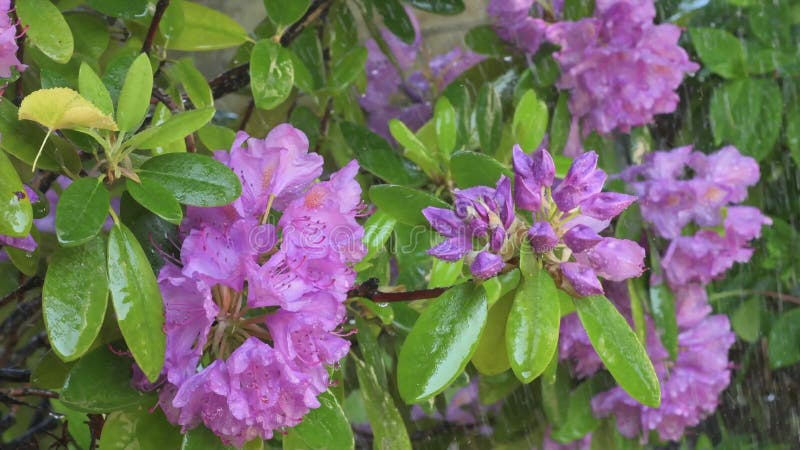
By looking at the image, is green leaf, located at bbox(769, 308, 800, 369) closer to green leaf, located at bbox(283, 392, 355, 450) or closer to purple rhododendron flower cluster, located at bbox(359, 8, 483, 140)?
purple rhododendron flower cluster, located at bbox(359, 8, 483, 140)

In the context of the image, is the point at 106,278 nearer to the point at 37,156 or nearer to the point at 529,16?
the point at 37,156

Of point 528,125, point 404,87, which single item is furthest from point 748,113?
point 528,125

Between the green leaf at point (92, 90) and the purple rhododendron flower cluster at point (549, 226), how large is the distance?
0.72 feet

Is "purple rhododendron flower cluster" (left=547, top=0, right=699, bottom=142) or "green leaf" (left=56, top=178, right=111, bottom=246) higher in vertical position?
"green leaf" (left=56, top=178, right=111, bottom=246)

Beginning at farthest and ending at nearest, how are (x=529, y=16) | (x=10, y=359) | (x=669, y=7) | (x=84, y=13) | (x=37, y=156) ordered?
1. (x=669, y=7)
2. (x=529, y=16)
3. (x=10, y=359)
4. (x=84, y=13)
5. (x=37, y=156)

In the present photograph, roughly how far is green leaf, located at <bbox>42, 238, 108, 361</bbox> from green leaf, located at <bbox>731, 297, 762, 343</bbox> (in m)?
1.26

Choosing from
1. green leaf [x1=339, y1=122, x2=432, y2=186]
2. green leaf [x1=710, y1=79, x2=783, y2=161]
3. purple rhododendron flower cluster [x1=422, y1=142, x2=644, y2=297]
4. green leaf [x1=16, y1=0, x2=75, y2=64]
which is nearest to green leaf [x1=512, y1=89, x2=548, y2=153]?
green leaf [x1=339, y1=122, x2=432, y2=186]

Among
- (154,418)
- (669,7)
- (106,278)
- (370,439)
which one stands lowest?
(370,439)

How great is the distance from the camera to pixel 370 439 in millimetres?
1266

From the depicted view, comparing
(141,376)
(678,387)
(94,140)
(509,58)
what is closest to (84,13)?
(94,140)

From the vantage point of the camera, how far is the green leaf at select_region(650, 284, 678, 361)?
1197 mm

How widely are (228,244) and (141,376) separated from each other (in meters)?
0.11

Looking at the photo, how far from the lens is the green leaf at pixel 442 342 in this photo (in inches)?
22.4

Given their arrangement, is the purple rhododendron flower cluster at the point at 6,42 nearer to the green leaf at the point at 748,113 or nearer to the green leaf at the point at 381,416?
the green leaf at the point at 381,416
